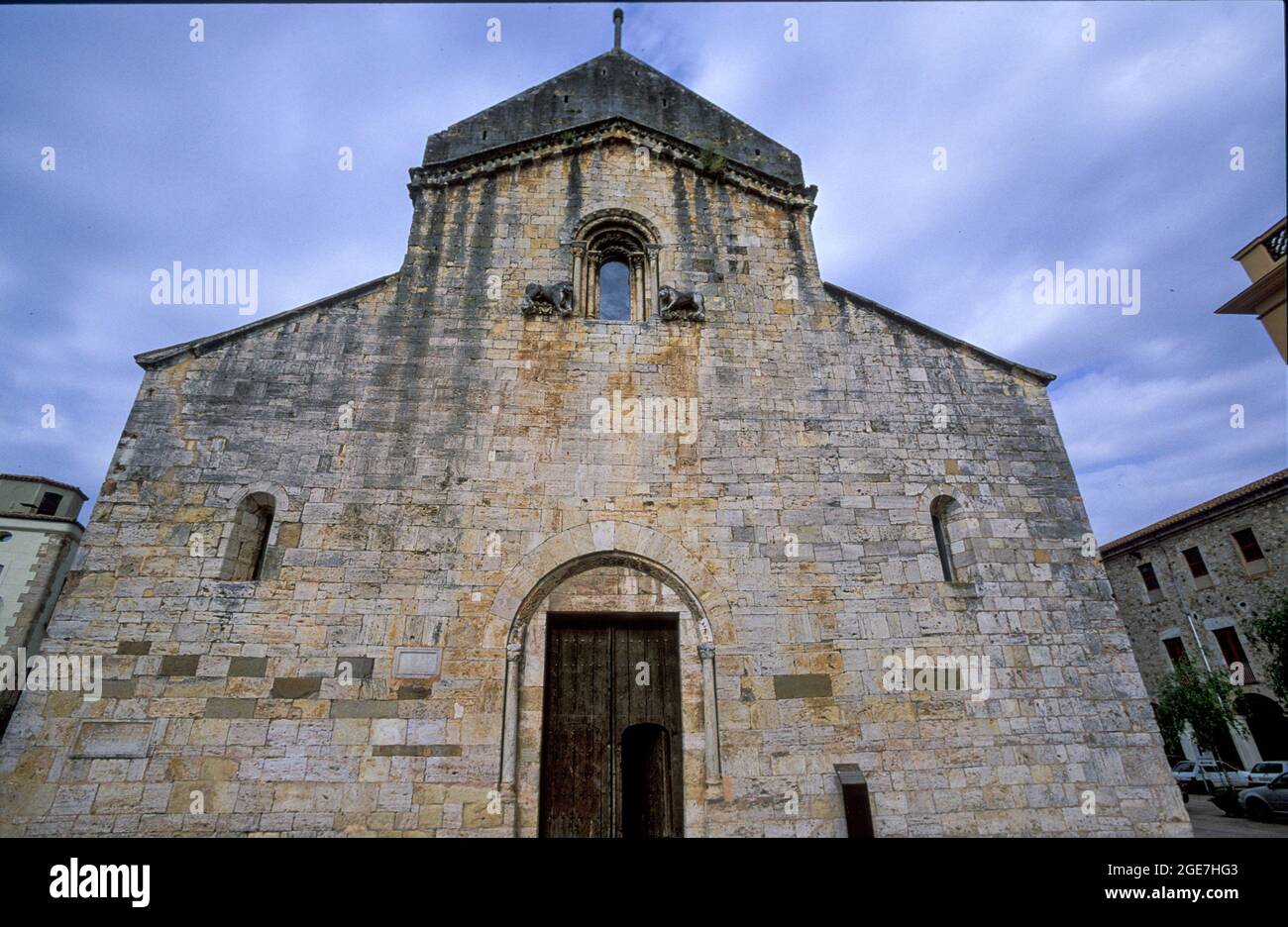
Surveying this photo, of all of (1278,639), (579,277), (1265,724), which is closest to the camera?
(579,277)

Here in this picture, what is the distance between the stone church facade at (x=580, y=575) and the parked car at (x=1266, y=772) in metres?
15.4

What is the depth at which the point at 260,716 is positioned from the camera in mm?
6617

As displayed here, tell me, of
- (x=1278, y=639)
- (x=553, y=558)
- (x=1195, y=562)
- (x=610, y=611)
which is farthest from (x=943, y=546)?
(x=1195, y=562)

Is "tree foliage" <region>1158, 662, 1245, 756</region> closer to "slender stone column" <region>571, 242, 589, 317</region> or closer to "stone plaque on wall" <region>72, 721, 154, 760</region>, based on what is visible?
"slender stone column" <region>571, 242, 589, 317</region>

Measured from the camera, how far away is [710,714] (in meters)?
6.99

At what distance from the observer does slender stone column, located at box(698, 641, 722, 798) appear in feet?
22.0

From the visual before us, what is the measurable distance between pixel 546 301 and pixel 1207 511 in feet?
83.6

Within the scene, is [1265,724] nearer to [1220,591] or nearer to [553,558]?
[1220,591]

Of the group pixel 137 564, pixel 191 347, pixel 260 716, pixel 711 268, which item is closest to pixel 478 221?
→ pixel 711 268

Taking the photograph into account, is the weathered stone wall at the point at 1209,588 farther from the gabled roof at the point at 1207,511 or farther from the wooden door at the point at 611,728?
the wooden door at the point at 611,728

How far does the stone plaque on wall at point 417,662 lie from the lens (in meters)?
6.91

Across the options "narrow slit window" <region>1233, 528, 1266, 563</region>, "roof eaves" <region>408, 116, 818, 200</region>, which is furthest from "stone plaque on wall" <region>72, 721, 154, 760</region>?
"narrow slit window" <region>1233, 528, 1266, 563</region>
